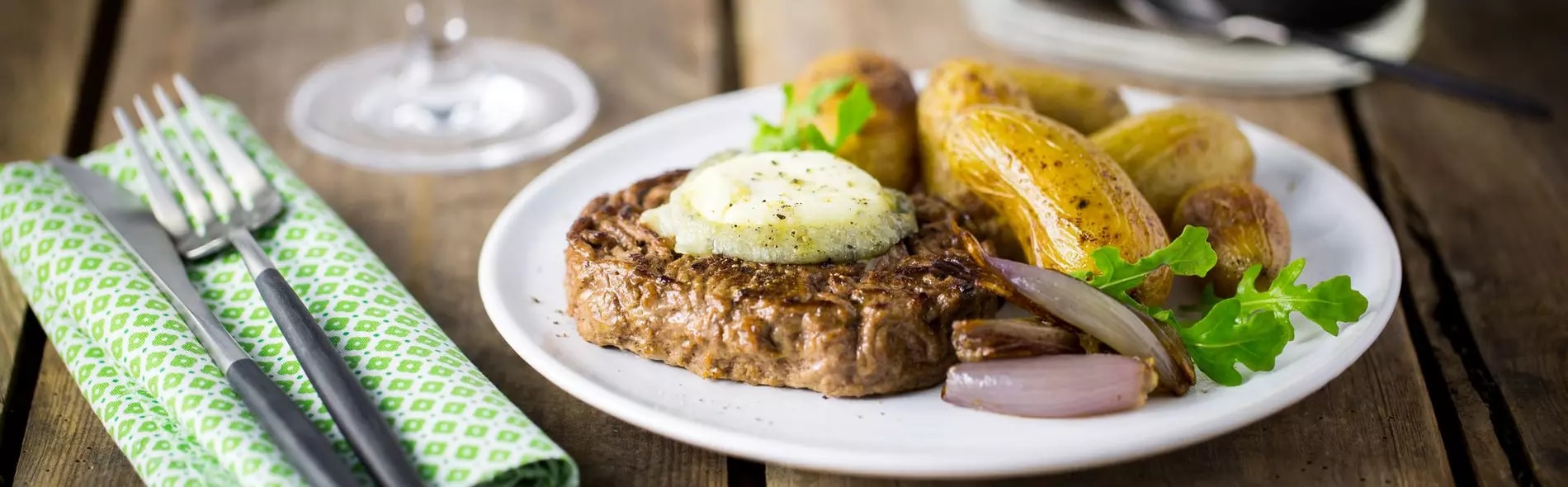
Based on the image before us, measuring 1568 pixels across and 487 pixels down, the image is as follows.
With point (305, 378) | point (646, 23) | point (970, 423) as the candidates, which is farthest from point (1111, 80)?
point (305, 378)

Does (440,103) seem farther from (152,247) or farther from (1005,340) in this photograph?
(1005,340)

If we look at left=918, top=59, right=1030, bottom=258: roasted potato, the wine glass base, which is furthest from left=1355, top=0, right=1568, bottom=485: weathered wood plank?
the wine glass base

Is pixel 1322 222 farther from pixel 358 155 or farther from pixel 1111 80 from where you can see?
pixel 358 155

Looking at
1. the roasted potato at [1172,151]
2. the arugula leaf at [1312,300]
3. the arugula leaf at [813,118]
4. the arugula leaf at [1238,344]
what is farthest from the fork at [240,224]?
the roasted potato at [1172,151]

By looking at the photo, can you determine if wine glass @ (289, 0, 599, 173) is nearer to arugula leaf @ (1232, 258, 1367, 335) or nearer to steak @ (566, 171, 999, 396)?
steak @ (566, 171, 999, 396)

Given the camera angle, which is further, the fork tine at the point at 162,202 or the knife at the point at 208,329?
the fork tine at the point at 162,202

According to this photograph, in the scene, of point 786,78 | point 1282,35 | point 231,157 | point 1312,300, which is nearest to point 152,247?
point 231,157

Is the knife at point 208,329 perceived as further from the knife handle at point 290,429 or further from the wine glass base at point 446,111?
the wine glass base at point 446,111

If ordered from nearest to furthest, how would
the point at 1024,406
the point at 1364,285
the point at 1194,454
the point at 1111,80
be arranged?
the point at 1024,406, the point at 1194,454, the point at 1364,285, the point at 1111,80
